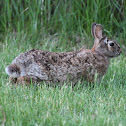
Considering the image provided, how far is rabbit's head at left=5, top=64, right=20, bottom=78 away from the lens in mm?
4980

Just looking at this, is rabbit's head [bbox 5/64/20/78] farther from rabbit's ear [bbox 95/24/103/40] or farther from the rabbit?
rabbit's ear [bbox 95/24/103/40]

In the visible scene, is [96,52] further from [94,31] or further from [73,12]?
[73,12]

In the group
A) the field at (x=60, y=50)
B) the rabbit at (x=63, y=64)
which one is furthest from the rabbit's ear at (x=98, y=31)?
the field at (x=60, y=50)

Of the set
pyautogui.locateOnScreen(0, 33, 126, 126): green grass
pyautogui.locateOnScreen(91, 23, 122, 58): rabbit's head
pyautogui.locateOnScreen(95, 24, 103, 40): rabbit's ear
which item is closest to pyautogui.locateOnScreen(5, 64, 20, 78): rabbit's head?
pyautogui.locateOnScreen(0, 33, 126, 126): green grass

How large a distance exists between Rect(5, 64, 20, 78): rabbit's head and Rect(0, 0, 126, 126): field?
6.9 inches

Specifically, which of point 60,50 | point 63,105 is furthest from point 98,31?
point 63,105

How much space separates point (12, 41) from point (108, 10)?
236 cm

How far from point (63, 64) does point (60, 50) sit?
80.8 inches

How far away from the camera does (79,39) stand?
7.95 m

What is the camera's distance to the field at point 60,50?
3.80 meters

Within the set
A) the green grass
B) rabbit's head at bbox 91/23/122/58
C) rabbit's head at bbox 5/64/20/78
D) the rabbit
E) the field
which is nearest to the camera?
the green grass

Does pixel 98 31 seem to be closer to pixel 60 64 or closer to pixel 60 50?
pixel 60 64

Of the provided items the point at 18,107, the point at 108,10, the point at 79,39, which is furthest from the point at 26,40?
the point at 18,107

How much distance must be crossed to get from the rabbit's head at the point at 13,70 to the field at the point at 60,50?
0.18 meters
